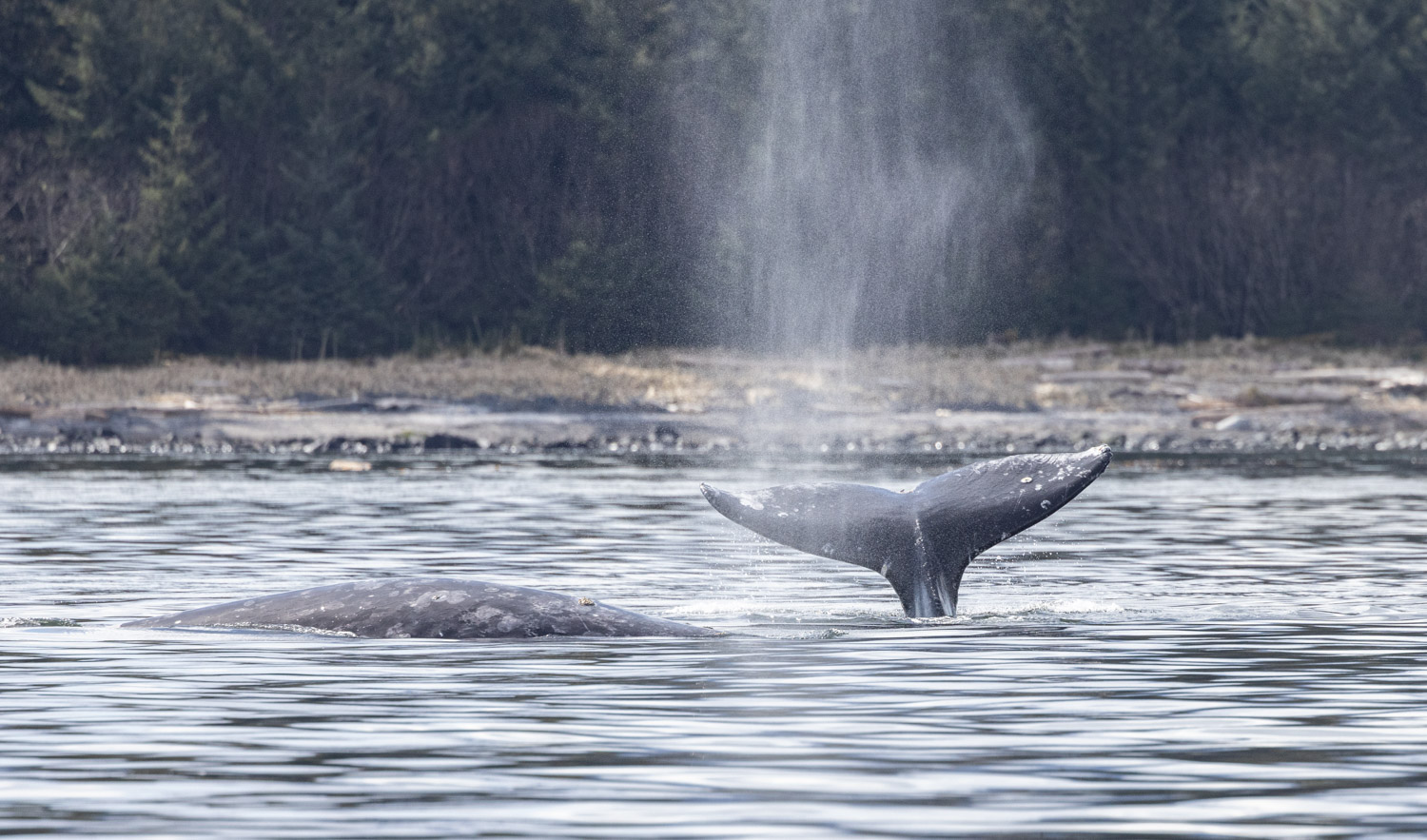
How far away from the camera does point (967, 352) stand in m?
69.5

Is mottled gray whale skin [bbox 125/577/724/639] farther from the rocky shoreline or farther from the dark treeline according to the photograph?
the dark treeline

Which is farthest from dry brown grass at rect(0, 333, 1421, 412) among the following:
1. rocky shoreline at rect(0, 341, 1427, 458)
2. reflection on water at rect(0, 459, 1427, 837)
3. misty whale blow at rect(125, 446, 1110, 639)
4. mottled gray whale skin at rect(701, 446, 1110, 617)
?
mottled gray whale skin at rect(701, 446, 1110, 617)

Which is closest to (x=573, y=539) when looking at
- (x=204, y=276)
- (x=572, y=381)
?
(x=572, y=381)

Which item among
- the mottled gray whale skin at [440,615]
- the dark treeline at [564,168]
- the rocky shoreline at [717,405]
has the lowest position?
the mottled gray whale skin at [440,615]

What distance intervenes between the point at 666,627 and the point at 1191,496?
63.5 ft

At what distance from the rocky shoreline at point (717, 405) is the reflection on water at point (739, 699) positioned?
21429mm

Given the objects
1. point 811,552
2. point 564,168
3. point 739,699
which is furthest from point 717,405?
point 739,699

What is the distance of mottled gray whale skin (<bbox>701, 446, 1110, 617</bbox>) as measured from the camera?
51.9ft

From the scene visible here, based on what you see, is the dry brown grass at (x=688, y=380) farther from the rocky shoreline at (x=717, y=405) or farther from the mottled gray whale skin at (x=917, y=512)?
the mottled gray whale skin at (x=917, y=512)

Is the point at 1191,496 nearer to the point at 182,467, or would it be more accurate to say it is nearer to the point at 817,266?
the point at 182,467

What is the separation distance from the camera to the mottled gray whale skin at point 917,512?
51.9 ft

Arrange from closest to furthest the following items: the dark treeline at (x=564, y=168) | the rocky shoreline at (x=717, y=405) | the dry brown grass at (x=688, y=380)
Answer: the rocky shoreline at (x=717, y=405) → the dry brown grass at (x=688, y=380) → the dark treeline at (x=564, y=168)

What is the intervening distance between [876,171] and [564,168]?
10051mm

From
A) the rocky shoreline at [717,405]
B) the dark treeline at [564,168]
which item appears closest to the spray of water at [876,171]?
the dark treeline at [564,168]
